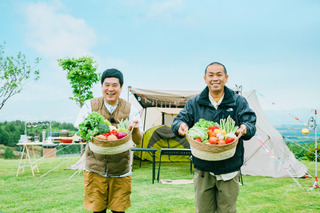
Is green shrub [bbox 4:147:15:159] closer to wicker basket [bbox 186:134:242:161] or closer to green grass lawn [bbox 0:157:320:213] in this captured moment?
green grass lawn [bbox 0:157:320:213]

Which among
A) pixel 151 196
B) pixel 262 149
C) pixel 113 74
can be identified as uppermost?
pixel 113 74

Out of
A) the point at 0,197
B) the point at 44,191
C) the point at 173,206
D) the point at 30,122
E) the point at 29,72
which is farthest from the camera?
the point at 29,72

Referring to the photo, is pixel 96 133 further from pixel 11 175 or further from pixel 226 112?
pixel 11 175

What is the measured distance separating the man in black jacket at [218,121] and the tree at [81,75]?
1069 centimetres

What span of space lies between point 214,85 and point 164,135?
6.55 metres

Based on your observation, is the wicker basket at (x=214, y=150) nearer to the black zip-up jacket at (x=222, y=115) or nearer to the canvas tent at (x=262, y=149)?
the black zip-up jacket at (x=222, y=115)

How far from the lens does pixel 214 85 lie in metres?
2.27

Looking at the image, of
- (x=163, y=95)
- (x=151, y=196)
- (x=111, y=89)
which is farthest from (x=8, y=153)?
(x=111, y=89)

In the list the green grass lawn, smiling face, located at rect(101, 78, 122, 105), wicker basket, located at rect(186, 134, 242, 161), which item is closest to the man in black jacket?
wicker basket, located at rect(186, 134, 242, 161)

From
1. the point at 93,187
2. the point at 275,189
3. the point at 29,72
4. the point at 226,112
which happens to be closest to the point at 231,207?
the point at 226,112

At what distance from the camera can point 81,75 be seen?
40.8ft

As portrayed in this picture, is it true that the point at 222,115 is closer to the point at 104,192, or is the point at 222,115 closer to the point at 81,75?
the point at 104,192

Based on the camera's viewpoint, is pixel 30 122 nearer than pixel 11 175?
No

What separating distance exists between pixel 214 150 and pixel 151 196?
3.05 metres
